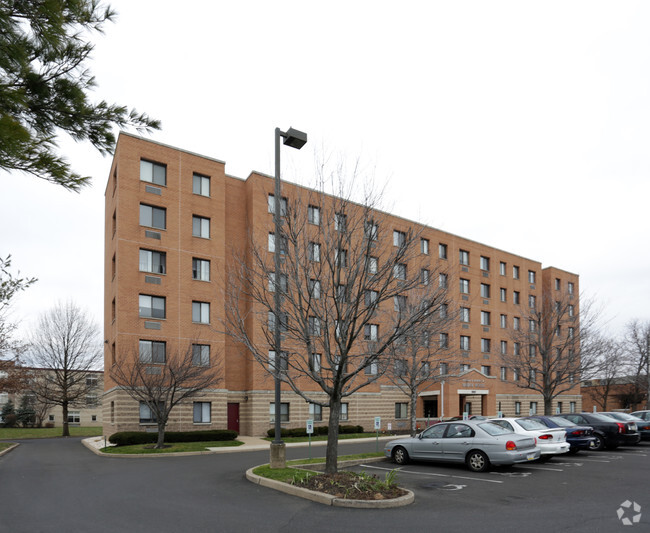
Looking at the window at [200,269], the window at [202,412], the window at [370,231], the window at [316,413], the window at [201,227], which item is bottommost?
the window at [316,413]

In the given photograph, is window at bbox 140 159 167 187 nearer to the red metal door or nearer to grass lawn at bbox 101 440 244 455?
the red metal door

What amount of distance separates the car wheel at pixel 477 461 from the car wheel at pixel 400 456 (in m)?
2.16

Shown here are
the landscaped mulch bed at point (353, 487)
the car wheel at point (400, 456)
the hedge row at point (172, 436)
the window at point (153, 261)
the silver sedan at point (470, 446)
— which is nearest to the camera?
the landscaped mulch bed at point (353, 487)

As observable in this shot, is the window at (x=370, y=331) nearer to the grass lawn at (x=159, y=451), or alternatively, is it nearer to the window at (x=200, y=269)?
the grass lawn at (x=159, y=451)

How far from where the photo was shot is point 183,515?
384 inches

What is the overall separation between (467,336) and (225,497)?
4144cm

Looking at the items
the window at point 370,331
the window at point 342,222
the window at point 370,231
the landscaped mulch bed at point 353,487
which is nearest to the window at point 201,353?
the window at point 370,331

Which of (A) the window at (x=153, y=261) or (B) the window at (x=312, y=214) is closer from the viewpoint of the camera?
(B) the window at (x=312, y=214)

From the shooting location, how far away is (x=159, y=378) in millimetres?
24625

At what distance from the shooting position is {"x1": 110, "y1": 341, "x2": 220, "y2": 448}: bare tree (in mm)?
24547

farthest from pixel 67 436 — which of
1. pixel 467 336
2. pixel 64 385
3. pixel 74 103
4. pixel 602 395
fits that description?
pixel 602 395

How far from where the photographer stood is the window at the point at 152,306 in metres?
30.9

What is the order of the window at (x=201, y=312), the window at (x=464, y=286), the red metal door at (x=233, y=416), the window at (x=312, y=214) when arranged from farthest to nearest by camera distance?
the window at (x=464, y=286)
the red metal door at (x=233, y=416)
the window at (x=201, y=312)
the window at (x=312, y=214)

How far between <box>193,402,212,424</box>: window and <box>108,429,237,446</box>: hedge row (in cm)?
175
